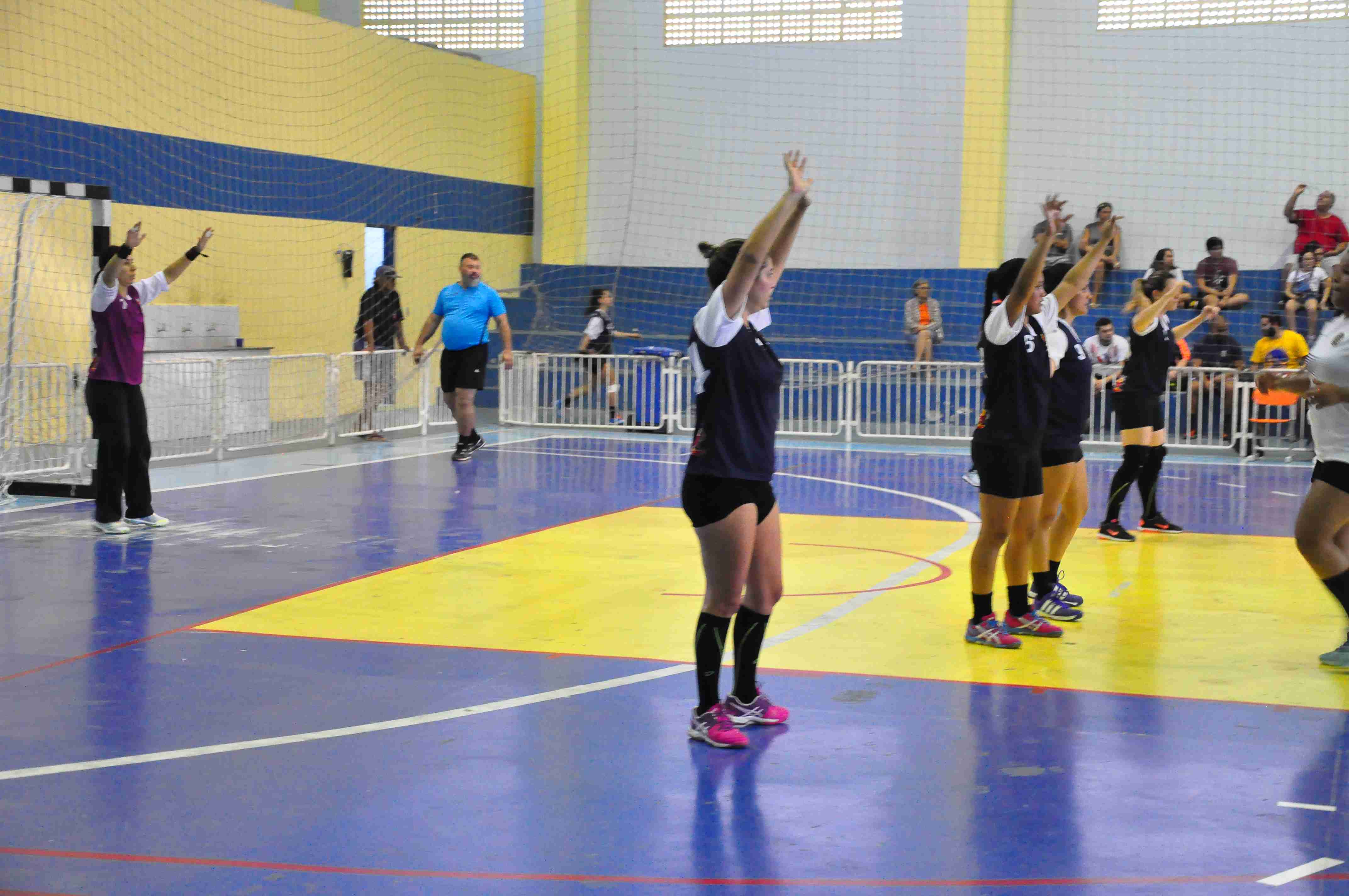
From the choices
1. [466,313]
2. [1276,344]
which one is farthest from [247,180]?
[1276,344]

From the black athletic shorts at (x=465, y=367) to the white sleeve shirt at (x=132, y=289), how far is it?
196 inches

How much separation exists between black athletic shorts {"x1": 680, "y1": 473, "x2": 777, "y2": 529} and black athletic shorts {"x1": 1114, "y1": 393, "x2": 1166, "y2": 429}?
20.4ft

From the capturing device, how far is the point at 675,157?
79.5 feet

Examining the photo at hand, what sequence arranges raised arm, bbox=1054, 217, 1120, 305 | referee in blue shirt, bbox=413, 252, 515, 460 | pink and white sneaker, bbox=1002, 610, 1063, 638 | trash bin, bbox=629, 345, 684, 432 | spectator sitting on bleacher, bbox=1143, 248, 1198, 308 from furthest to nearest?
trash bin, bbox=629, 345, 684, 432 < referee in blue shirt, bbox=413, 252, 515, 460 < spectator sitting on bleacher, bbox=1143, 248, 1198, 308 < pink and white sneaker, bbox=1002, 610, 1063, 638 < raised arm, bbox=1054, 217, 1120, 305

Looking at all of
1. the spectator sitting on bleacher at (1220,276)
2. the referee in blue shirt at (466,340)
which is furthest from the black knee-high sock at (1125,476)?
the spectator sitting on bleacher at (1220,276)

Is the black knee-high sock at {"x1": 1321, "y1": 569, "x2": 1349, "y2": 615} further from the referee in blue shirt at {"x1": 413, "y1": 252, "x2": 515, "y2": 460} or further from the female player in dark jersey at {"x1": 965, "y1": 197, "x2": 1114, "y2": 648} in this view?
the referee in blue shirt at {"x1": 413, "y1": 252, "x2": 515, "y2": 460}

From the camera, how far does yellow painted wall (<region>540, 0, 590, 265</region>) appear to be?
24.1 m

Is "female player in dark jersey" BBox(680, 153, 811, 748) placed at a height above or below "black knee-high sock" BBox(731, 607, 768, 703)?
above

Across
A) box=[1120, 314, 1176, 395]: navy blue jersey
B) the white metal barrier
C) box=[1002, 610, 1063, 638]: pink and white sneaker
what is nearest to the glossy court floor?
box=[1002, 610, 1063, 638]: pink and white sneaker

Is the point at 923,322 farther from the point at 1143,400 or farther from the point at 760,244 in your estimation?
the point at 760,244

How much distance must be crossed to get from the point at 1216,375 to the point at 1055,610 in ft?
36.4

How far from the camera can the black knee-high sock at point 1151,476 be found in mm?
10758

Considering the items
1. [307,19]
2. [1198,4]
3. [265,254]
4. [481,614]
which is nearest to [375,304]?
[265,254]

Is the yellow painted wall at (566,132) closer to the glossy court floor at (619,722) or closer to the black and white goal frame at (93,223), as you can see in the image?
the black and white goal frame at (93,223)
